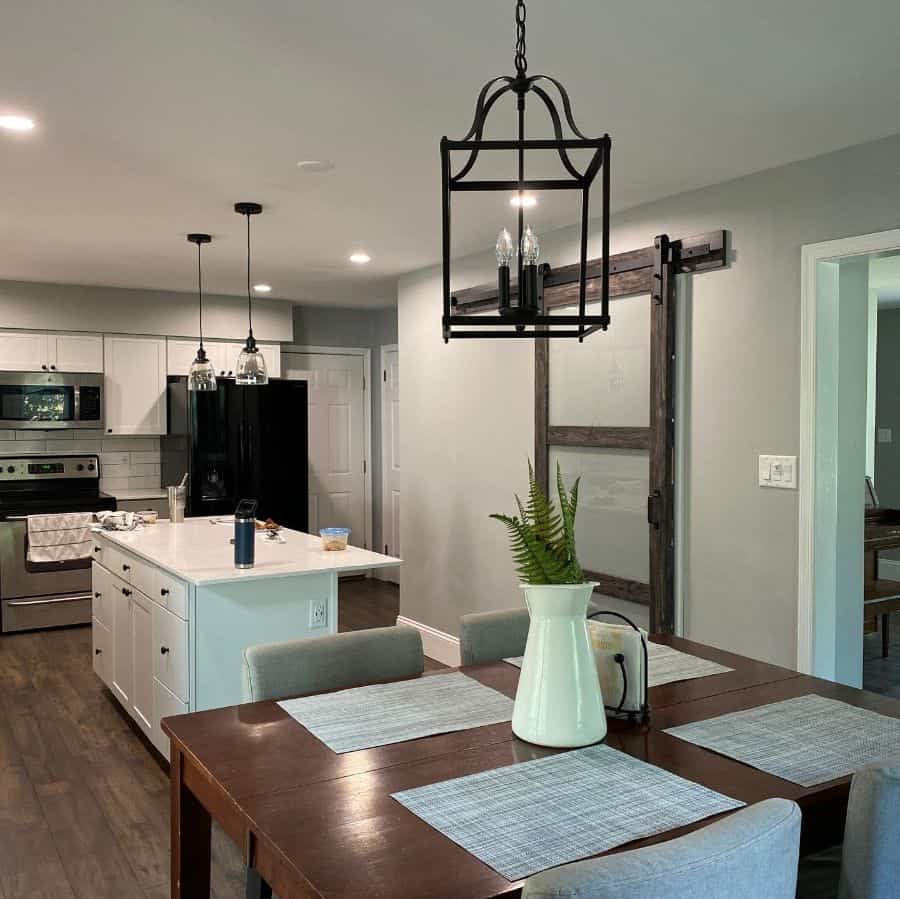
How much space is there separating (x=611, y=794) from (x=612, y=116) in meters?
2.11

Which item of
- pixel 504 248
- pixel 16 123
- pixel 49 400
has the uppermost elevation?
pixel 16 123

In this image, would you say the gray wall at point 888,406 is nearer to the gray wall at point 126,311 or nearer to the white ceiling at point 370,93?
the white ceiling at point 370,93

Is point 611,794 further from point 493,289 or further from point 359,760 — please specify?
point 493,289

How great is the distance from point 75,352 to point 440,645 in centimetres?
326

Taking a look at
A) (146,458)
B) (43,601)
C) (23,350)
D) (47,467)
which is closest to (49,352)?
(23,350)

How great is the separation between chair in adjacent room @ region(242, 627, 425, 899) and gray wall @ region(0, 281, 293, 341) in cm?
468

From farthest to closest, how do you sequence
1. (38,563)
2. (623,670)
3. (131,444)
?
(131,444) → (38,563) → (623,670)

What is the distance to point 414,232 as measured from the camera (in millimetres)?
4477

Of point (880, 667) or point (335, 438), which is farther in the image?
point (335, 438)

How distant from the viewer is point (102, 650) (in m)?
4.42

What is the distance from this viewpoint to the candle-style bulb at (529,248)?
1.65 metres

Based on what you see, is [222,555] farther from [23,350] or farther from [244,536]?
[23,350]

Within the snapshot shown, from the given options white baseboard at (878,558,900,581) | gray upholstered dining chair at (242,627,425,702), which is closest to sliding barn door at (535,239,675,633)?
gray upholstered dining chair at (242,627,425,702)

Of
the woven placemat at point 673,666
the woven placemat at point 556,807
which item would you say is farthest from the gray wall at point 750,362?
the woven placemat at point 556,807
